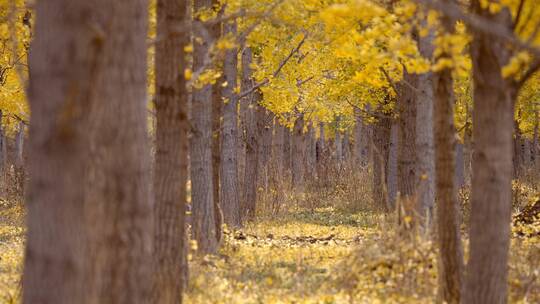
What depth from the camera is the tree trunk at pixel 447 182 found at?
6266mm

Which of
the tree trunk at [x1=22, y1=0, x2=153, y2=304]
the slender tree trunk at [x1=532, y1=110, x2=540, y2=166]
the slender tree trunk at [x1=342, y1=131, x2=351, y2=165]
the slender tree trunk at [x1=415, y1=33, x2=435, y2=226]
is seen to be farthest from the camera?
the slender tree trunk at [x1=532, y1=110, x2=540, y2=166]

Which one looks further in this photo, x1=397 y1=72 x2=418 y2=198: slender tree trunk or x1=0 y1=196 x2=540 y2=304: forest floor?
x1=397 y1=72 x2=418 y2=198: slender tree trunk

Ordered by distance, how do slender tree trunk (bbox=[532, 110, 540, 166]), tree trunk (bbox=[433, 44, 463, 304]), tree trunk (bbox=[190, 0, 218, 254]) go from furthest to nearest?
slender tree trunk (bbox=[532, 110, 540, 166]), tree trunk (bbox=[190, 0, 218, 254]), tree trunk (bbox=[433, 44, 463, 304])

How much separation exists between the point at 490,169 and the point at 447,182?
73cm

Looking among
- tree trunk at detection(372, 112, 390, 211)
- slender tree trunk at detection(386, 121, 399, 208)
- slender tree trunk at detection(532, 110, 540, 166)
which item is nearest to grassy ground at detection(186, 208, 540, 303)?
slender tree trunk at detection(386, 121, 399, 208)

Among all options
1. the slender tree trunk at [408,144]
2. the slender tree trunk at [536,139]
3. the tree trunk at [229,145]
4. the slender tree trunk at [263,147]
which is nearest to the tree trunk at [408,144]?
the slender tree trunk at [408,144]

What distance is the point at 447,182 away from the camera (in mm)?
6285

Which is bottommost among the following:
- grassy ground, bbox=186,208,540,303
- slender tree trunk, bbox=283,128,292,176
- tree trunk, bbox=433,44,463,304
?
grassy ground, bbox=186,208,540,303

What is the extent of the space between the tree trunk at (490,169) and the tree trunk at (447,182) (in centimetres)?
52

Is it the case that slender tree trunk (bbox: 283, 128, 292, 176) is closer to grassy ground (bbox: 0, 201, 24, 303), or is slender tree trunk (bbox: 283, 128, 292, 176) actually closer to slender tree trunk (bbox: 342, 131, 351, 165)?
slender tree trunk (bbox: 342, 131, 351, 165)

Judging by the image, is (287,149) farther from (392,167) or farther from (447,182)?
(447,182)

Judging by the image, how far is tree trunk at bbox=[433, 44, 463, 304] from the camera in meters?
6.27

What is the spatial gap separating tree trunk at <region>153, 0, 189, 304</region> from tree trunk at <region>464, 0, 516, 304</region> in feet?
7.22

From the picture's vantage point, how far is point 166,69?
5871 mm
